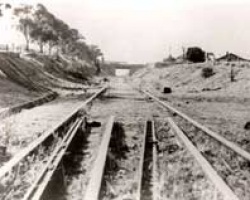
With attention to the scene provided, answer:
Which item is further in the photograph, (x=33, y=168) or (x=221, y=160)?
(x=221, y=160)

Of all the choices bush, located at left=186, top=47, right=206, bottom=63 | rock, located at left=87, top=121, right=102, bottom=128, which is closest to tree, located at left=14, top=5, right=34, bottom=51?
bush, located at left=186, top=47, right=206, bottom=63

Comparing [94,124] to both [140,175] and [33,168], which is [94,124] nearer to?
[33,168]

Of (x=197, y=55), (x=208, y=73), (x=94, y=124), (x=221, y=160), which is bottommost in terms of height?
(x=221, y=160)

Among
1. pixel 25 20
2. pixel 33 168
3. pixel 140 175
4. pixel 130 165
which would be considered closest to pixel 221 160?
pixel 130 165

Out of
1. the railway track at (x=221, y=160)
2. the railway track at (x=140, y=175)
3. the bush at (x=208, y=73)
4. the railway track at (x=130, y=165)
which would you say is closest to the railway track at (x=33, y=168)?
the railway track at (x=130, y=165)

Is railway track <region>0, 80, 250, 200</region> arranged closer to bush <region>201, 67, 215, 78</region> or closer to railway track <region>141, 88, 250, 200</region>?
railway track <region>141, 88, 250, 200</region>

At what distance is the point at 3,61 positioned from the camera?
1100 inches

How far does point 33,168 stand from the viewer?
22.1 ft

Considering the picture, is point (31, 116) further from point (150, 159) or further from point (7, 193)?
point (7, 193)

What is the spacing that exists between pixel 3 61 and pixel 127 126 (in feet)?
61.5

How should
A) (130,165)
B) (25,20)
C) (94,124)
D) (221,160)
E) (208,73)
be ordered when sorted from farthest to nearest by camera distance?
(25,20)
(208,73)
(94,124)
(221,160)
(130,165)

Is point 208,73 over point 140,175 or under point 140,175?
over

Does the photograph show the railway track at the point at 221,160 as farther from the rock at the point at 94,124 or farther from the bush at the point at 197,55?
the bush at the point at 197,55

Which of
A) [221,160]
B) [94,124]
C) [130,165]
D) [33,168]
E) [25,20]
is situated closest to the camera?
[33,168]
